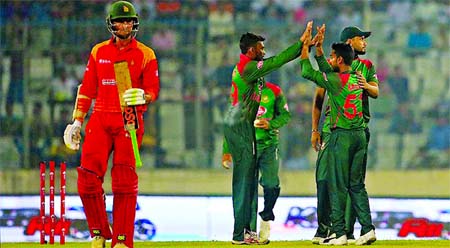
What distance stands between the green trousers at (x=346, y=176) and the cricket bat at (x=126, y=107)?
184 centimetres

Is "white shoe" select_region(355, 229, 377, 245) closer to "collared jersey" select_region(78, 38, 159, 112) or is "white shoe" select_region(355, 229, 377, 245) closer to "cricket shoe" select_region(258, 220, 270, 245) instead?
"cricket shoe" select_region(258, 220, 270, 245)

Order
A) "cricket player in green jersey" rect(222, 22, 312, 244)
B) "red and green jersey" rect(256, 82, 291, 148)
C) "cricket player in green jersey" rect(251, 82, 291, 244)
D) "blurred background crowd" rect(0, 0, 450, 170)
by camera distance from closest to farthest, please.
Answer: "cricket player in green jersey" rect(222, 22, 312, 244) → "cricket player in green jersey" rect(251, 82, 291, 244) → "red and green jersey" rect(256, 82, 291, 148) → "blurred background crowd" rect(0, 0, 450, 170)

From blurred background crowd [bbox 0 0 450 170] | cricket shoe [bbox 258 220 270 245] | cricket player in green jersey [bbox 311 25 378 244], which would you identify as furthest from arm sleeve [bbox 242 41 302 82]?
blurred background crowd [bbox 0 0 450 170]

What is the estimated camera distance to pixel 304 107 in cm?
1692

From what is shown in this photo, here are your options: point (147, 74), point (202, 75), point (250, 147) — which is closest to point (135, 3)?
point (202, 75)

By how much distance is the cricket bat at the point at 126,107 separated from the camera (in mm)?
8758

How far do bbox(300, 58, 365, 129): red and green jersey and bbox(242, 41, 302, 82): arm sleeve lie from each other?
25cm

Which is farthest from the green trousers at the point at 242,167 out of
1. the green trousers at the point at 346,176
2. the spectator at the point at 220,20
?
the spectator at the point at 220,20

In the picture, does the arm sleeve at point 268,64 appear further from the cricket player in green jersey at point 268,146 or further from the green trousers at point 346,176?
the cricket player in green jersey at point 268,146

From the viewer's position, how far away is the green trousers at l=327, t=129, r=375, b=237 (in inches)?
395

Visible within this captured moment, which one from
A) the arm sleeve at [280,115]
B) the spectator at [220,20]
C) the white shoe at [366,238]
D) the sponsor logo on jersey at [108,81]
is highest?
the spectator at [220,20]

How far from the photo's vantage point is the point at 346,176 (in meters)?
10.1

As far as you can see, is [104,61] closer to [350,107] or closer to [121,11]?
[121,11]

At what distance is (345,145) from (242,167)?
0.81 m
